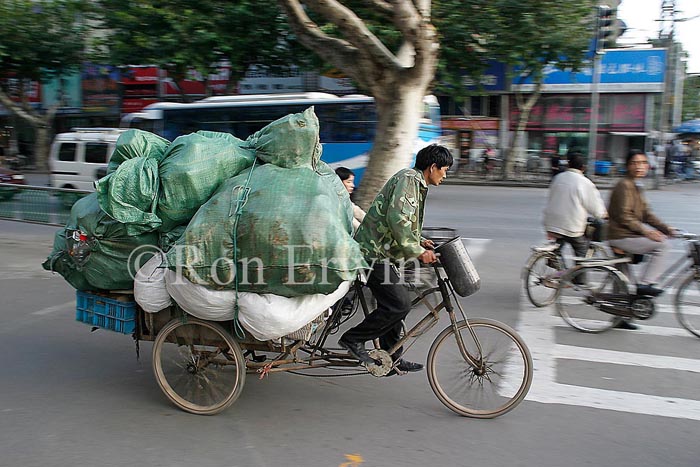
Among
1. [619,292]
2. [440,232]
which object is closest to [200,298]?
[440,232]

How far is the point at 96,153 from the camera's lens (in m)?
14.6

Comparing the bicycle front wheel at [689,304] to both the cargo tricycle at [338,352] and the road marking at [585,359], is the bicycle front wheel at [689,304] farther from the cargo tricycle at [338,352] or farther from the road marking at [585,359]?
the cargo tricycle at [338,352]

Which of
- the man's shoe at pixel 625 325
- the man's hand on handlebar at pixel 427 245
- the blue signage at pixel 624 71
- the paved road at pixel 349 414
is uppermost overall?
the blue signage at pixel 624 71

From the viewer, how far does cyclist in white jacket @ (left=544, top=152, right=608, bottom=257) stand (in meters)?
6.12

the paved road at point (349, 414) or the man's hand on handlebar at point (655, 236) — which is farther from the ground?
the man's hand on handlebar at point (655, 236)

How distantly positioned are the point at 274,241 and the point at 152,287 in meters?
0.85

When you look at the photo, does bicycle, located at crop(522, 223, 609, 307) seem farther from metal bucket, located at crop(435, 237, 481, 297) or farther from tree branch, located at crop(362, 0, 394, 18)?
tree branch, located at crop(362, 0, 394, 18)

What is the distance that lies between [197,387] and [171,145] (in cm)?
154

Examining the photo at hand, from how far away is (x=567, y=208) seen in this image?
6.19 metres

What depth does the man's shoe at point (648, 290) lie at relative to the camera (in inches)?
208

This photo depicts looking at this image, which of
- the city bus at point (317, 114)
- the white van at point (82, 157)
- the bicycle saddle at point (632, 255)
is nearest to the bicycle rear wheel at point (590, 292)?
the bicycle saddle at point (632, 255)

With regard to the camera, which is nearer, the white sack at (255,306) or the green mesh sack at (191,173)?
the white sack at (255,306)

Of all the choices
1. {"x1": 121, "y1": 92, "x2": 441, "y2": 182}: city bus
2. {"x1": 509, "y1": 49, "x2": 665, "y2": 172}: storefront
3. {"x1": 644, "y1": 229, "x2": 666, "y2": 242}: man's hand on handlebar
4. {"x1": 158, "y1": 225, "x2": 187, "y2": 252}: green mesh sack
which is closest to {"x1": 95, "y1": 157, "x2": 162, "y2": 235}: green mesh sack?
{"x1": 158, "y1": 225, "x2": 187, "y2": 252}: green mesh sack

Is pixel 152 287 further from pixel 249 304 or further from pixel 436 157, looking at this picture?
pixel 436 157
